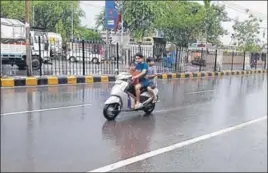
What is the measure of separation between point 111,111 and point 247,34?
3402 centimetres

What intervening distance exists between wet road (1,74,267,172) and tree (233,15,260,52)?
2978cm

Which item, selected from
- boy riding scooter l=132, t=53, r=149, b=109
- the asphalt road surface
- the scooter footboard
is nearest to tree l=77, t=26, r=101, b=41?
the asphalt road surface

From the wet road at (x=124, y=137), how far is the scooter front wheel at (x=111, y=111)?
142mm

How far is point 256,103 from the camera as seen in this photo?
33.3 feet

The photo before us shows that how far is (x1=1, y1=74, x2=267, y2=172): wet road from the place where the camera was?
446 centimetres

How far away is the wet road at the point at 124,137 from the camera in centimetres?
446

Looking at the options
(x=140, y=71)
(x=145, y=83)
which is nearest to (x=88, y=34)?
(x=145, y=83)

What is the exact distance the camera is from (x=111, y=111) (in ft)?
23.1

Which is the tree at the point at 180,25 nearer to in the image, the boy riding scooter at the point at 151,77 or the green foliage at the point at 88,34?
the boy riding scooter at the point at 151,77

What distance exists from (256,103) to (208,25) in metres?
22.0

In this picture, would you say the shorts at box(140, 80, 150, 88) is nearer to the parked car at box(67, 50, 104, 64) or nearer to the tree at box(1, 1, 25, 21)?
the parked car at box(67, 50, 104, 64)

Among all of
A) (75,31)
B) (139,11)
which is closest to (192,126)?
(139,11)

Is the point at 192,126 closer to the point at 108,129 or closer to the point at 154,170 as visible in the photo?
the point at 108,129

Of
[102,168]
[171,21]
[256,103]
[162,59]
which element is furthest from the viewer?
[171,21]
